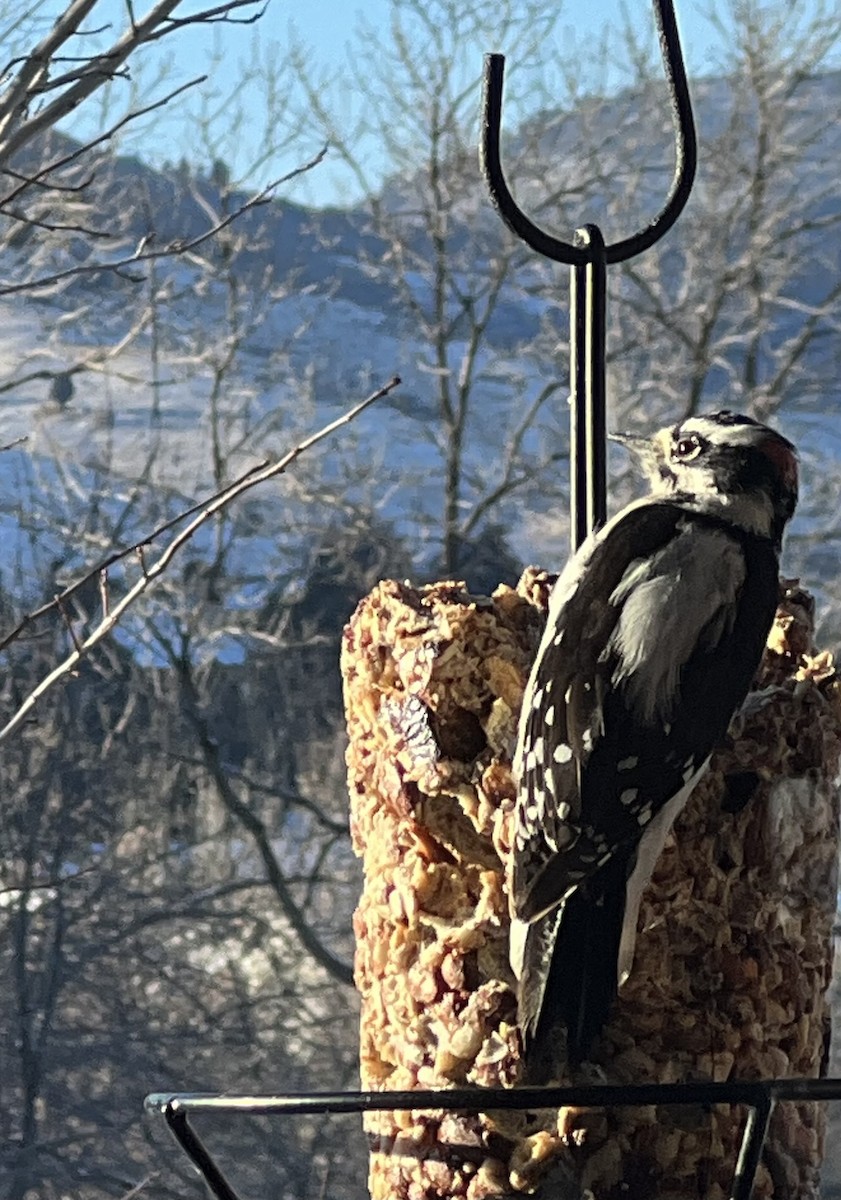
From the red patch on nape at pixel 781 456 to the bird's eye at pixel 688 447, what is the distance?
4 cm

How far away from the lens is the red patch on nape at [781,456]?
947 mm

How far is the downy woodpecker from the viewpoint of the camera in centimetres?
87

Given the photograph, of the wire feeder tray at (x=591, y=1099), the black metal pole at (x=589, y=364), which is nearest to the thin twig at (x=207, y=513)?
the black metal pole at (x=589, y=364)

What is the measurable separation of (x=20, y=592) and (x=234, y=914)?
1.19 meters

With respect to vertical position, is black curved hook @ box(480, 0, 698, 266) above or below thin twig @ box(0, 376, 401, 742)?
above

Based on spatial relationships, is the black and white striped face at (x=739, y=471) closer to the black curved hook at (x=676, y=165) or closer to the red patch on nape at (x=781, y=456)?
the red patch on nape at (x=781, y=456)

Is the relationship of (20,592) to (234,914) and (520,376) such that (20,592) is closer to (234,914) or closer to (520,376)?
(234,914)

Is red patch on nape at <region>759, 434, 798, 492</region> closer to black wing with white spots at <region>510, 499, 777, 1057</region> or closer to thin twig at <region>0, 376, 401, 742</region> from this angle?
black wing with white spots at <region>510, 499, 777, 1057</region>

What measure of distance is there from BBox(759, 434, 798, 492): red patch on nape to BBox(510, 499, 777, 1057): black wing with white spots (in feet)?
0.25

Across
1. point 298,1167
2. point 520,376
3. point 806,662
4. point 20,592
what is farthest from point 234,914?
point 806,662

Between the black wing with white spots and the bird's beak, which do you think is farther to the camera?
the bird's beak

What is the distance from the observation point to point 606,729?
0.89 metres

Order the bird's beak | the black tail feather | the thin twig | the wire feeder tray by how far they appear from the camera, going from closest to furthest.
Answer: the wire feeder tray → the black tail feather → the bird's beak → the thin twig

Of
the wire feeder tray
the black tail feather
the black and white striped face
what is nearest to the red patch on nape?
the black and white striped face
